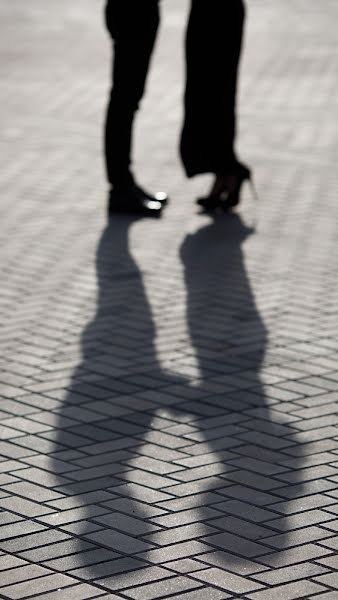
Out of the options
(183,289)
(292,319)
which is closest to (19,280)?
(183,289)

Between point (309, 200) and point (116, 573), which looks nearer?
point (116, 573)

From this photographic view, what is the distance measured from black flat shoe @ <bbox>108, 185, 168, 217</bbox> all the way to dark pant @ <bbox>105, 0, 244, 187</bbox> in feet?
0.23

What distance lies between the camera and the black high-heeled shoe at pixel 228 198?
811 cm

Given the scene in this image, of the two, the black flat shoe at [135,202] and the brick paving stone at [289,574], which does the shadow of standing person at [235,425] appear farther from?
the black flat shoe at [135,202]

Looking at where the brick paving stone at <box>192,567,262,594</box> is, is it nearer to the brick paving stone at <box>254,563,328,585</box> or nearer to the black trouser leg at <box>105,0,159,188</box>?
the brick paving stone at <box>254,563,328,585</box>

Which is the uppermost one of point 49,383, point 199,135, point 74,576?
point 199,135

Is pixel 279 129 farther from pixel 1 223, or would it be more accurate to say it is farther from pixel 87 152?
pixel 1 223

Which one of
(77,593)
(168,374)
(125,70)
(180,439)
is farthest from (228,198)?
(77,593)

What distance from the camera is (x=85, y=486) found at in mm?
4258

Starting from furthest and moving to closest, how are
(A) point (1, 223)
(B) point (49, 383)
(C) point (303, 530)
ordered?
(A) point (1, 223) → (B) point (49, 383) → (C) point (303, 530)

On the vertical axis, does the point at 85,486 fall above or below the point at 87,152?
below

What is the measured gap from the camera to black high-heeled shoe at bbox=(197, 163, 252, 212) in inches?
319

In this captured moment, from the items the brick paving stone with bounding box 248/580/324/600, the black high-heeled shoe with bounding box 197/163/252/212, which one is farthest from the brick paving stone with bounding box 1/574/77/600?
the black high-heeled shoe with bounding box 197/163/252/212

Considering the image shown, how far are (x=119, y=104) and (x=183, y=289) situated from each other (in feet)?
6.42
